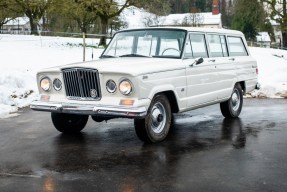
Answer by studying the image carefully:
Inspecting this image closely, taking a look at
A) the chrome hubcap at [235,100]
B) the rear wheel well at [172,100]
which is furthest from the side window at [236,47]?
the rear wheel well at [172,100]

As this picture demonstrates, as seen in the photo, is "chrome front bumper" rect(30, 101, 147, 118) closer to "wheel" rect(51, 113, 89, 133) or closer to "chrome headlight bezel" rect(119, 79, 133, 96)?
"chrome headlight bezel" rect(119, 79, 133, 96)

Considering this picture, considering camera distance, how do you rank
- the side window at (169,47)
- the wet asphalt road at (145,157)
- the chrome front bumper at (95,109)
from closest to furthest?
1. the wet asphalt road at (145,157)
2. the chrome front bumper at (95,109)
3. the side window at (169,47)

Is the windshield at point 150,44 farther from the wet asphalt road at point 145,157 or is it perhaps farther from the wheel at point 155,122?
the wet asphalt road at point 145,157

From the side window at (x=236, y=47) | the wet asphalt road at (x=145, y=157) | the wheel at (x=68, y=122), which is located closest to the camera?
the wet asphalt road at (x=145, y=157)

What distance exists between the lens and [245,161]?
241 inches

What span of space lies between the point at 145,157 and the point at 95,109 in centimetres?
109

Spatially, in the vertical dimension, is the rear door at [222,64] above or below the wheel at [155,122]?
above

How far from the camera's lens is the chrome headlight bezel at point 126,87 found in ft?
21.9

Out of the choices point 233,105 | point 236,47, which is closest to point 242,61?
point 236,47

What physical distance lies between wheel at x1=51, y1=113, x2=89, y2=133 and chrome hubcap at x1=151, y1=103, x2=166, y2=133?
1.70 m

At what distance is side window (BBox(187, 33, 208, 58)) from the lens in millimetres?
8172

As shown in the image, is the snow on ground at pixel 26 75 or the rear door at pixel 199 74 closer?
the rear door at pixel 199 74

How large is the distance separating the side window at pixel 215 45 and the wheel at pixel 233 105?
3.52 ft

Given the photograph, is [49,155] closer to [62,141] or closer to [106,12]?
[62,141]
